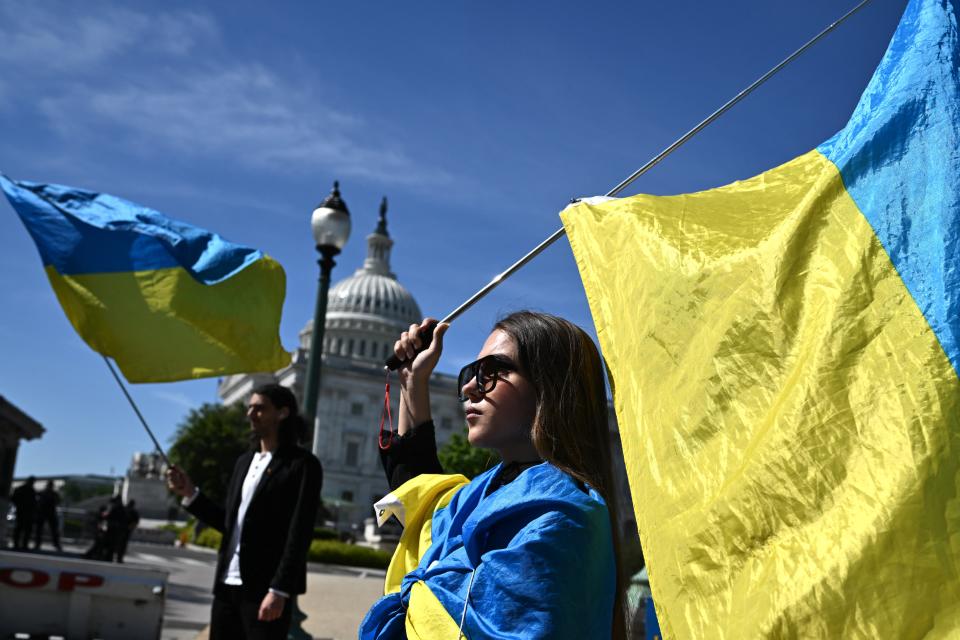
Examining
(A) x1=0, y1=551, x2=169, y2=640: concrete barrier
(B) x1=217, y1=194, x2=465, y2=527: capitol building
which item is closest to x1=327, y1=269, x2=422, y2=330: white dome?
(B) x1=217, y1=194, x2=465, y2=527: capitol building

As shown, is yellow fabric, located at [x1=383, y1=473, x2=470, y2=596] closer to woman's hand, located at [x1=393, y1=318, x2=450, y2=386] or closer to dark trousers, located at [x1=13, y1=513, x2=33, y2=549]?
woman's hand, located at [x1=393, y1=318, x2=450, y2=386]

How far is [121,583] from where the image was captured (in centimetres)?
772

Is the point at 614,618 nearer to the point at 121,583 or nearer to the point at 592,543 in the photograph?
the point at 592,543

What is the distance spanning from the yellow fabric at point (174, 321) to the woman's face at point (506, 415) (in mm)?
4023

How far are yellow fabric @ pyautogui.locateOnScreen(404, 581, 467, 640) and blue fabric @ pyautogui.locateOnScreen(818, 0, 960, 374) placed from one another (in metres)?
1.05

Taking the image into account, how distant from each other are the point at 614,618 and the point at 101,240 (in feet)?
17.6

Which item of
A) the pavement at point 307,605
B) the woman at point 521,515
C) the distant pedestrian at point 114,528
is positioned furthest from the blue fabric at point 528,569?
the distant pedestrian at point 114,528

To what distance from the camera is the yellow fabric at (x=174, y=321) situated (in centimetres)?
619

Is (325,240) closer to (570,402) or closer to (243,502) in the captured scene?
(243,502)

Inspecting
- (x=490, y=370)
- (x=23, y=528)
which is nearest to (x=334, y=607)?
(x=23, y=528)

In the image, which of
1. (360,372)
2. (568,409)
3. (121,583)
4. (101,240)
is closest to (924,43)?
(568,409)

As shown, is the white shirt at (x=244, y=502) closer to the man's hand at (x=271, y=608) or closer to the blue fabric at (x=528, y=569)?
the man's hand at (x=271, y=608)

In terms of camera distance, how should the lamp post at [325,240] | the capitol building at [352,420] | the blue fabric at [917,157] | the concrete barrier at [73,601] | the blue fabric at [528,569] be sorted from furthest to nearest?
the capitol building at [352,420], the lamp post at [325,240], the concrete barrier at [73,601], the blue fabric at [528,569], the blue fabric at [917,157]

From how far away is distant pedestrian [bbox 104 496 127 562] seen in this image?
1920cm
